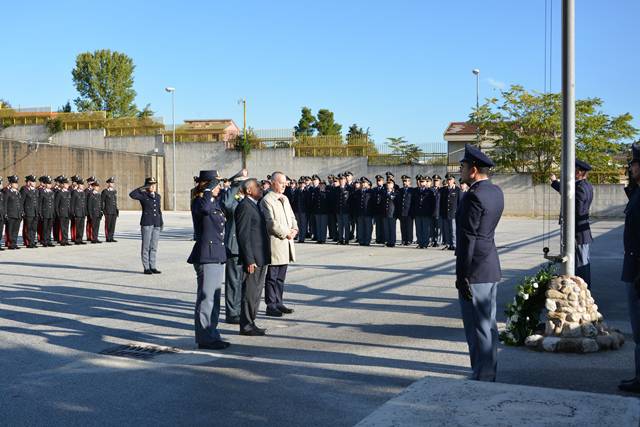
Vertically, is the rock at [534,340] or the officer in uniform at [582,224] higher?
the officer in uniform at [582,224]

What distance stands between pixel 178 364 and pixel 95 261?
1058cm

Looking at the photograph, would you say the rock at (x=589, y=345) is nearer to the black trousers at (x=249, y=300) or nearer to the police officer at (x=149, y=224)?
the black trousers at (x=249, y=300)

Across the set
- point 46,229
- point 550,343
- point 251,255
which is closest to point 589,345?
point 550,343

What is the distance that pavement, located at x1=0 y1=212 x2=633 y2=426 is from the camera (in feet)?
18.4

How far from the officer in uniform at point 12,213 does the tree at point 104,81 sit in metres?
60.0

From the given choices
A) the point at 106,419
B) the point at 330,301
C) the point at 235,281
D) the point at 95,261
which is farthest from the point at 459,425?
the point at 95,261

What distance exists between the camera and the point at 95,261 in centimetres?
1689

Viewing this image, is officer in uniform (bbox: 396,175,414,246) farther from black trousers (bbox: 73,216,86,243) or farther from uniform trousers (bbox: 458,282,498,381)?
uniform trousers (bbox: 458,282,498,381)

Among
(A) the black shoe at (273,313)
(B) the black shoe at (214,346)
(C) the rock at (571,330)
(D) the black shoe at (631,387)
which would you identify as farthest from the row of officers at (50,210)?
(D) the black shoe at (631,387)

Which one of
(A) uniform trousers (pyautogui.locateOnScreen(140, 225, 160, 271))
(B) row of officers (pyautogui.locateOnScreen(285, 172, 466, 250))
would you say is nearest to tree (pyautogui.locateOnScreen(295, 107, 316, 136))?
(B) row of officers (pyautogui.locateOnScreen(285, 172, 466, 250))

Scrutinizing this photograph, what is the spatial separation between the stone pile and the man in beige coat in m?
3.53

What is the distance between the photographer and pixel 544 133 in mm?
39156

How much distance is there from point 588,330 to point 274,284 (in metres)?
4.22

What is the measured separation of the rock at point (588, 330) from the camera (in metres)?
7.42
